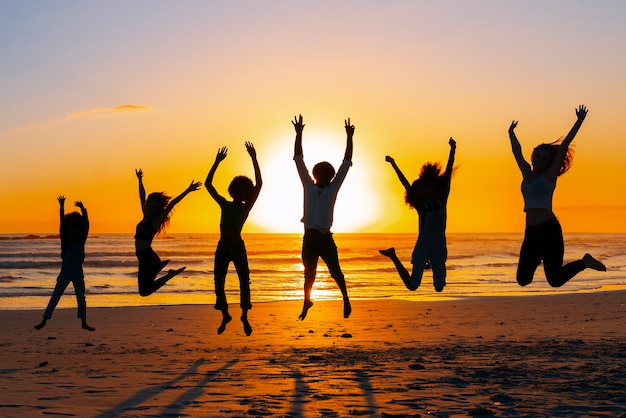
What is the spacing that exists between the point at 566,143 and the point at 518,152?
0.66 metres

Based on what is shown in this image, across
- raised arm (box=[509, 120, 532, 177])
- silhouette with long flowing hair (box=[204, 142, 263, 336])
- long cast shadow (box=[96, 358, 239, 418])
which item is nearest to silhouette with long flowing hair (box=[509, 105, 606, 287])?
raised arm (box=[509, 120, 532, 177])

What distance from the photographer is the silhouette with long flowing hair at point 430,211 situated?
11.5m

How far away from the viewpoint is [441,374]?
11180 mm

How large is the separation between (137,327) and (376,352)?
24.1ft

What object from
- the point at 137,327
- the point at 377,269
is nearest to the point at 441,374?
the point at 137,327

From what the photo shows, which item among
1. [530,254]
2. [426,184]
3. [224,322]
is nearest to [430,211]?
[426,184]

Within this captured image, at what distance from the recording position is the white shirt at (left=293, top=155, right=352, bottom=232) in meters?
11.6

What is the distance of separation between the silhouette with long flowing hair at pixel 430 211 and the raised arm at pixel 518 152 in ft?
3.05

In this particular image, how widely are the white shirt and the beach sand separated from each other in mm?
2110

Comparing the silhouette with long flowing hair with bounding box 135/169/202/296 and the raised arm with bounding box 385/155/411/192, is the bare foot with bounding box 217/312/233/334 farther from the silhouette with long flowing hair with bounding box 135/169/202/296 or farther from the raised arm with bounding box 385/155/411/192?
the raised arm with bounding box 385/155/411/192

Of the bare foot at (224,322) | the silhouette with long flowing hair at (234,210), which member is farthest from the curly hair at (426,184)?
the bare foot at (224,322)

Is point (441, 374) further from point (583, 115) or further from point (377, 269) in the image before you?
point (377, 269)

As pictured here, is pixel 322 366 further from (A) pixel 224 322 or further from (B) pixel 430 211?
(B) pixel 430 211

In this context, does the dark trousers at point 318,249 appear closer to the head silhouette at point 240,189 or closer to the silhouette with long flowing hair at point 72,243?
the head silhouette at point 240,189
